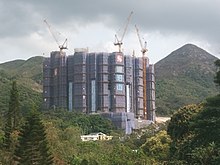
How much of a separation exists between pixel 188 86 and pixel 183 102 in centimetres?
3686

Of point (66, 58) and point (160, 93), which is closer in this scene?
point (66, 58)

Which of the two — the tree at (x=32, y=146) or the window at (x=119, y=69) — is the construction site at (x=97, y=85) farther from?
the tree at (x=32, y=146)

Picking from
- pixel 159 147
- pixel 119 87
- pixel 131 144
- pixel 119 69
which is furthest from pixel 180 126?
pixel 119 69

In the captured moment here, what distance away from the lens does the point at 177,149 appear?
39625 mm

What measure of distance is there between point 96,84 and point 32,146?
84.0 meters

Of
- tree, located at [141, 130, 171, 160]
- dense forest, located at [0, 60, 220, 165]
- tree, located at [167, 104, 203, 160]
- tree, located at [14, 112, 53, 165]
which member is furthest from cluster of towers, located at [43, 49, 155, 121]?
tree, located at [167, 104, 203, 160]

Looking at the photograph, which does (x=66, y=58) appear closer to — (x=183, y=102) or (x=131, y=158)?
(x=183, y=102)

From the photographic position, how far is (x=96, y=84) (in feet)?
427

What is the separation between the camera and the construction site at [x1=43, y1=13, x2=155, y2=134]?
12938 centimetres

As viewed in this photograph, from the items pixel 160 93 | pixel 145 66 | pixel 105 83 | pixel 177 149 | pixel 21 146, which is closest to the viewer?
pixel 177 149

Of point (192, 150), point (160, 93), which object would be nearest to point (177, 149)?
point (192, 150)

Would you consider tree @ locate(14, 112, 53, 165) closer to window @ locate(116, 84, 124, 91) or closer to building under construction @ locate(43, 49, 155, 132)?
building under construction @ locate(43, 49, 155, 132)

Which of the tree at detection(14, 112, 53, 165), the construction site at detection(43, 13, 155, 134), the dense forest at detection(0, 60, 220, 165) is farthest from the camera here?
the construction site at detection(43, 13, 155, 134)

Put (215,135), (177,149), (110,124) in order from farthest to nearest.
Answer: (110,124), (177,149), (215,135)
